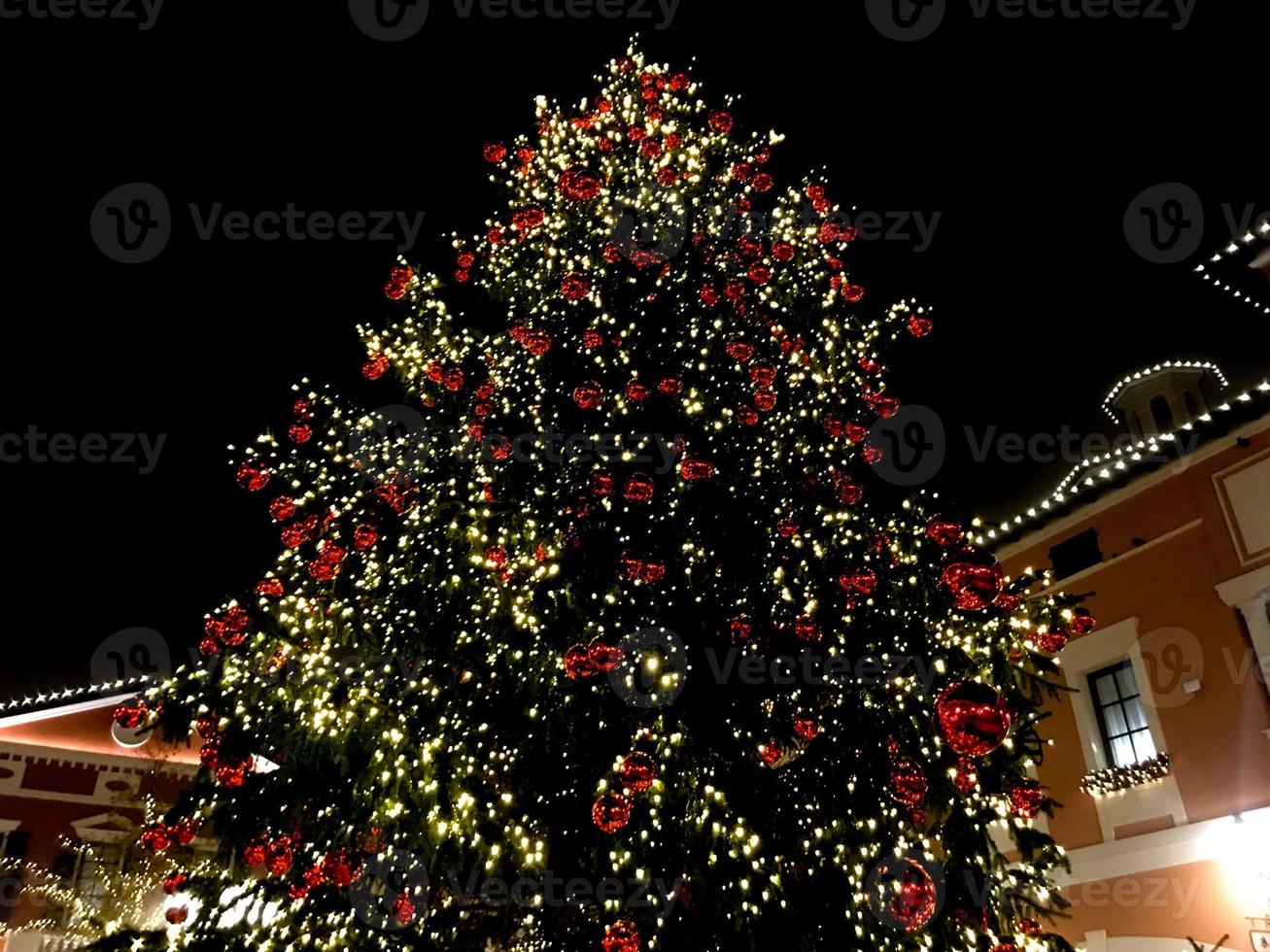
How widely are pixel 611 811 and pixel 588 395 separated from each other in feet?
12.5

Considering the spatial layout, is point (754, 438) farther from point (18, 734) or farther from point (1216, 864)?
point (18, 734)

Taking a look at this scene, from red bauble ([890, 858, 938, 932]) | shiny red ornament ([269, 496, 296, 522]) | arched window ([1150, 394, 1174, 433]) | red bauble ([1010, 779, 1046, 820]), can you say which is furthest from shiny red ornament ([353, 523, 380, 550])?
arched window ([1150, 394, 1174, 433])

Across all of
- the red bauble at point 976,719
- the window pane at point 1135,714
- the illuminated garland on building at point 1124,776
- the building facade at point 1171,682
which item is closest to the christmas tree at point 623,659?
the red bauble at point 976,719

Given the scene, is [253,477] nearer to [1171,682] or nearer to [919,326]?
[919,326]

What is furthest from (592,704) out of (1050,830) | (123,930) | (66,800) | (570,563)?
(66,800)

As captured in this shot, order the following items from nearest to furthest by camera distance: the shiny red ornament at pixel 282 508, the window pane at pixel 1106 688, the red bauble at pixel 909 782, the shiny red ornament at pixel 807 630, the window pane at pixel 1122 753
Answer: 1. the red bauble at pixel 909 782
2. the shiny red ornament at pixel 807 630
3. the shiny red ornament at pixel 282 508
4. the window pane at pixel 1122 753
5. the window pane at pixel 1106 688

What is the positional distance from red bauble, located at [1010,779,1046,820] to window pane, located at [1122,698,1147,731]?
5.80 meters

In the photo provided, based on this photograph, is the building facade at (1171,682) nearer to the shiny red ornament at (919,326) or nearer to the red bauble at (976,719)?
the shiny red ornament at (919,326)

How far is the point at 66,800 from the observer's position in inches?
713

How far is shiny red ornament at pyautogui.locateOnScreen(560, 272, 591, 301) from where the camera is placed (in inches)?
333

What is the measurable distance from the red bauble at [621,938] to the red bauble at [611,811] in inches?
23.2

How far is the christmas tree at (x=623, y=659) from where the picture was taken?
5977 millimetres

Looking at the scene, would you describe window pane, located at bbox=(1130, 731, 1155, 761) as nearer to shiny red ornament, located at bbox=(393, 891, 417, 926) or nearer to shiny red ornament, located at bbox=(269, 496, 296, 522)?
shiny red ornament, located at bbox=(393, 891, 417, 926)

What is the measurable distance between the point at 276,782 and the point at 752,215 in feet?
25.1
